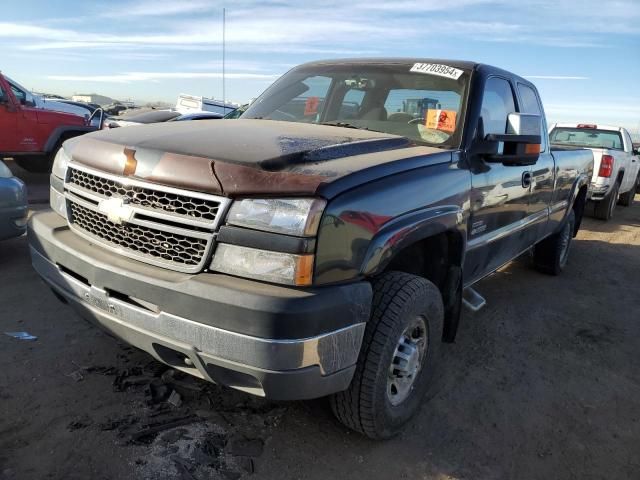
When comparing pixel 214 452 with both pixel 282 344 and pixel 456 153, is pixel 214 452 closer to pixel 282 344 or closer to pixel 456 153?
pixel 282 344

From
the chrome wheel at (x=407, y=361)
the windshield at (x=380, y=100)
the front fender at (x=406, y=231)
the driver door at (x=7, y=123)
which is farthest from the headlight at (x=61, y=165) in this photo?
the driver door at (x=7, y=123)

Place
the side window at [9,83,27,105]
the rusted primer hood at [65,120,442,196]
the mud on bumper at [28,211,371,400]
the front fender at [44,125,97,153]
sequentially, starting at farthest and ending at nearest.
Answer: the front fender at [44,125,97,153] < the side window at [9,83,27,105] < the rusted primer hood at [65,120,442,196] < the mud on bumper at [28,211,371,400]

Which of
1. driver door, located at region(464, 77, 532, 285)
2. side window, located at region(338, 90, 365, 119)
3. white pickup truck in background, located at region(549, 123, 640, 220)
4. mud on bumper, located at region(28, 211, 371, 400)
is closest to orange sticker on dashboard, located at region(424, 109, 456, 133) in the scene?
driver door, located at region(464, 77, 532, 285)

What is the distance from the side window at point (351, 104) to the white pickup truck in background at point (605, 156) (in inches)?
291

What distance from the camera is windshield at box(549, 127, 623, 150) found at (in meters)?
10.6

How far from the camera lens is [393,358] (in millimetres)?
2486

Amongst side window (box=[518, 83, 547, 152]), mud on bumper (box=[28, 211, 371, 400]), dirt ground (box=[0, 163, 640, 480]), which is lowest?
dirt ground (box=[0, 163, 640, 480])

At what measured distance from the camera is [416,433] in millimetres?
2744

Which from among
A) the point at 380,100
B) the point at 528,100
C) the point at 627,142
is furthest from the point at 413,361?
the point at 627,142

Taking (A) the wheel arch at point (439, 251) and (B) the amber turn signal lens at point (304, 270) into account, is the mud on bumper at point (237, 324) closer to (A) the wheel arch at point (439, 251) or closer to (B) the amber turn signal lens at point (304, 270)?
(B) the amber turn signal lens at point (304, 270)

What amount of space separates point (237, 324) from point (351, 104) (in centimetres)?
215

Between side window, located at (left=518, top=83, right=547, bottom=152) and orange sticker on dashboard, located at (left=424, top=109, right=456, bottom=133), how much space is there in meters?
1.27

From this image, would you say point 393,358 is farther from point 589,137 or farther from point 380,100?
point 589,137

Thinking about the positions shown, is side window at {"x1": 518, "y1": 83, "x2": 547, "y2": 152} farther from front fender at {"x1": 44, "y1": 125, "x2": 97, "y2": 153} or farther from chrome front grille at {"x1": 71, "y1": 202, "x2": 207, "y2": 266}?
front fender at {"x1": 44, "y1": 125, "x2": 97, "y2": 153}
